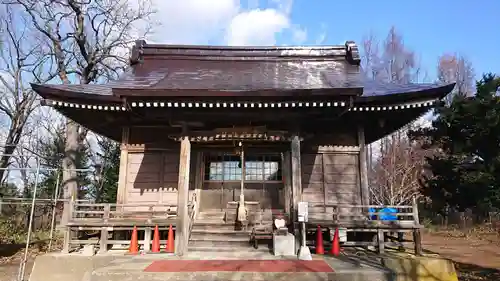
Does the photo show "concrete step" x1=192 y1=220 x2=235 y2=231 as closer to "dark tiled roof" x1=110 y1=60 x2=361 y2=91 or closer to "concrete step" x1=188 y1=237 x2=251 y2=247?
"concrete step" x1=188 y1=237 x2=251 y2=247

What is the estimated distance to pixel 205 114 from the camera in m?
8.31

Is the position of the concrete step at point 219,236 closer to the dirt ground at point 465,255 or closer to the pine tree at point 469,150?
the dirt ground at point 465,255

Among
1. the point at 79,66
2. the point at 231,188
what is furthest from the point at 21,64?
the point at 231,188

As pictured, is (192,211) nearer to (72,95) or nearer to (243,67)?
(72,95)

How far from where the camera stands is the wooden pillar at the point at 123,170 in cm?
980

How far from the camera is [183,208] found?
809 centimetres

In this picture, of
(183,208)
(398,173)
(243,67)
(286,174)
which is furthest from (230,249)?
(398,173)

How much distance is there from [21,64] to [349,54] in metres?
21.1

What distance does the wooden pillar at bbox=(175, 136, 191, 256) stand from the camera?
7848mm

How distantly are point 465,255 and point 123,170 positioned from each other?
50.8ft

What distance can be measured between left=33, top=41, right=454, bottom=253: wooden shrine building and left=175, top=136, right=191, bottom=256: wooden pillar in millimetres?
26

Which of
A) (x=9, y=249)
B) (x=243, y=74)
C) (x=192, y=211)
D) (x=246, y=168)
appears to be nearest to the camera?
(x=192, y=211)

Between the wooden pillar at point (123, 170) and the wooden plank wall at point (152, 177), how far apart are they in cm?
11

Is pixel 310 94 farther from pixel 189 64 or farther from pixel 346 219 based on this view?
pixel 189 64
